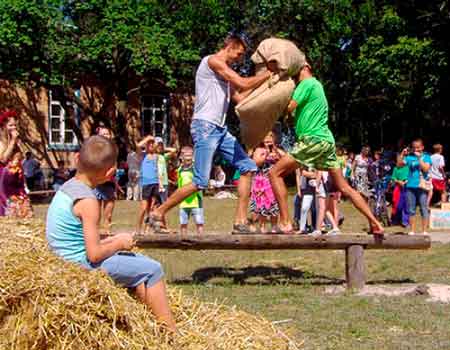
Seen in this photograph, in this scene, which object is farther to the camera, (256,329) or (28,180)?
(28,180)

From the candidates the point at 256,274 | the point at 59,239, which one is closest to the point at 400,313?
the point at 256,274

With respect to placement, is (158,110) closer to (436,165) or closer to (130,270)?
(436,165)

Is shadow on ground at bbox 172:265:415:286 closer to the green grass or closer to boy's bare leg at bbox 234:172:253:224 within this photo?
the green grass

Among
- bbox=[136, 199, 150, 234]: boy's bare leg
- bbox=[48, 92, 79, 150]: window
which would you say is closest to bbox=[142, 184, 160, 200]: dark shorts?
bbox=[136, 199, 150, 234]: boy's bare leg

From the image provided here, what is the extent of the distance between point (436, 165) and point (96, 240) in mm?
15933

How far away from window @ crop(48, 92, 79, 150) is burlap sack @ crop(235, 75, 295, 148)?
2883 cm

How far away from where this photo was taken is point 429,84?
27812 millimetres

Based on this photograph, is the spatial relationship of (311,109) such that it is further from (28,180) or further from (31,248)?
(28,180)

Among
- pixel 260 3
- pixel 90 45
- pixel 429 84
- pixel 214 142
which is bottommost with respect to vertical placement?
pixel 214 142

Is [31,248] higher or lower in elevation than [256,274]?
higher

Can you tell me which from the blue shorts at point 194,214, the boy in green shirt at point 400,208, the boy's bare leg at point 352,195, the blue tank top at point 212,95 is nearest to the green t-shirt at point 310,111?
the boy's bare leg at point 352,195

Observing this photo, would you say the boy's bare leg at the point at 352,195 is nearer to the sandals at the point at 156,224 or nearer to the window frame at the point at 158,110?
the sandals at the point at 156,224

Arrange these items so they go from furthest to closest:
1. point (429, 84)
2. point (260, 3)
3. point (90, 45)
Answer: point (260, 3) < point (90, 45) < point (429, 84)

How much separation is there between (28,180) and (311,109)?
2141cm
